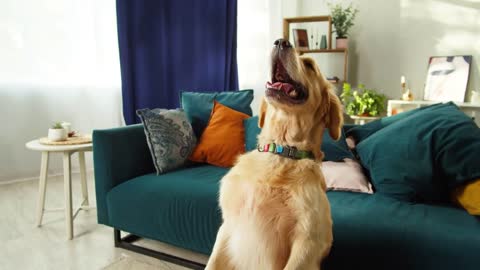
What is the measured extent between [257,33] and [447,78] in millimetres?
2186

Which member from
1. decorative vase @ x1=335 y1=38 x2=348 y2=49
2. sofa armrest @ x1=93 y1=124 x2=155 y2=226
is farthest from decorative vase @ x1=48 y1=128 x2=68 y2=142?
decorative vase @ x1=335 y1=38 x2=348 y2=49

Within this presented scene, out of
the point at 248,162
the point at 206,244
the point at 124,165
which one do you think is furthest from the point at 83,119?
the point at 248,162

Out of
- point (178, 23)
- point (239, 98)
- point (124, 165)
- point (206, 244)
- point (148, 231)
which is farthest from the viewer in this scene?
point (178, 23)

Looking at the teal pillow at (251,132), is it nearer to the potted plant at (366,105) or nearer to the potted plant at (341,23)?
the potted plant at (366,105)

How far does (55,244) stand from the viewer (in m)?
1.95

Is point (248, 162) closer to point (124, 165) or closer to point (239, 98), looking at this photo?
point (124, 165)

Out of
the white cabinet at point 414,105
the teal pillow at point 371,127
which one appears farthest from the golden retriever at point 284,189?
the white cabinet at point 414,105

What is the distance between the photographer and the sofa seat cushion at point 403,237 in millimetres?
1149

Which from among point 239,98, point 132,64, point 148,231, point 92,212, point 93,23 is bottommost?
point 92,212

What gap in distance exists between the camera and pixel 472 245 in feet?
3.69

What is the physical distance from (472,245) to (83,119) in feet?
10.2

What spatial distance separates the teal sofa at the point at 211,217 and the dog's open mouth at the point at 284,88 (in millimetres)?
519

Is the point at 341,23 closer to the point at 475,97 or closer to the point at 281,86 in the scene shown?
the point at 475,97

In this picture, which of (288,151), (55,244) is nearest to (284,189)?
(288,151)
